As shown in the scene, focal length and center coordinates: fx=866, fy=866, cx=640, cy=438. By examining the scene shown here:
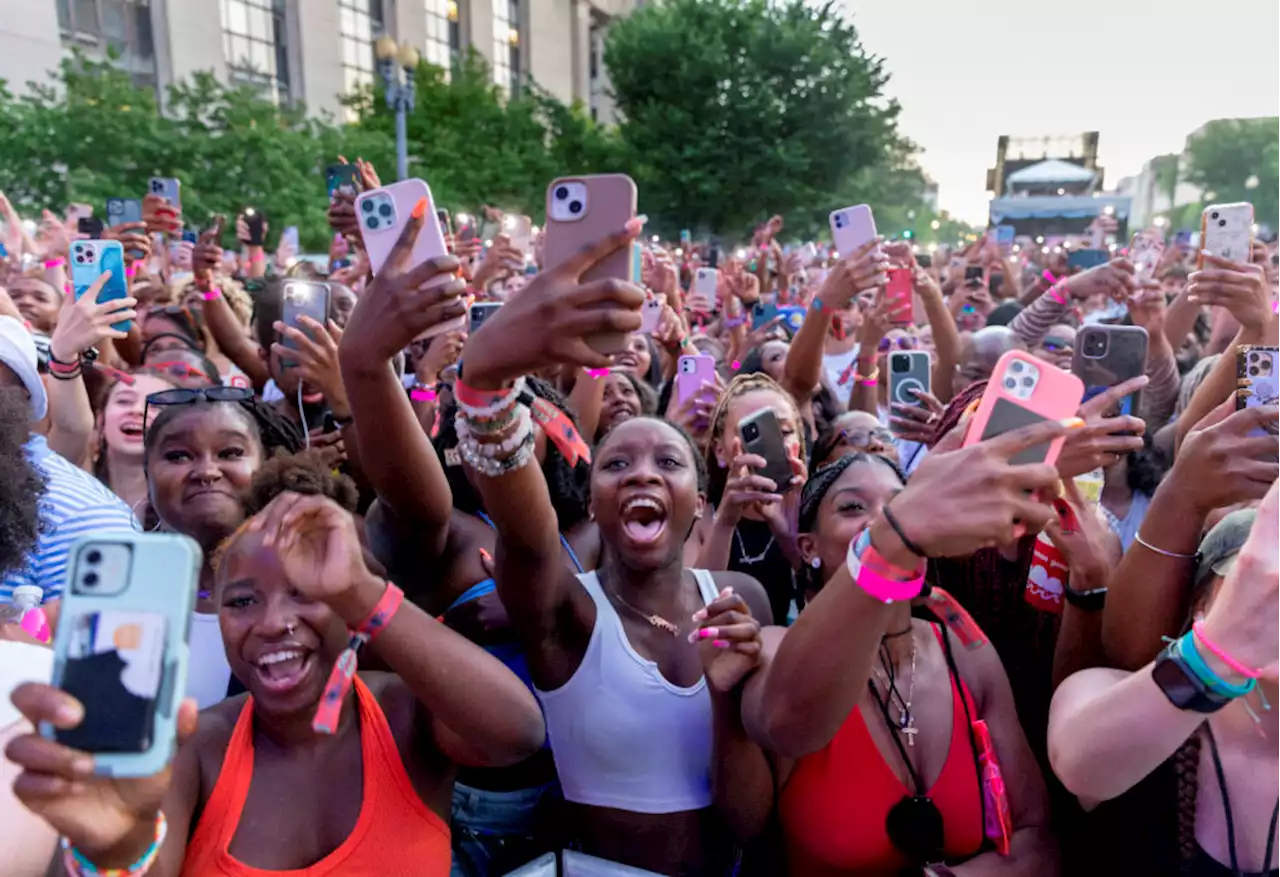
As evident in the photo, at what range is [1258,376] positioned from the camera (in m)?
1.89

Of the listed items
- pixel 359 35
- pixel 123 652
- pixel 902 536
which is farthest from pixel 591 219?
pixel 359 35

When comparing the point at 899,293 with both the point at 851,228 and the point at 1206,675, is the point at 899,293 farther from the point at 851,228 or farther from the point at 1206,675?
the point at 1206,675

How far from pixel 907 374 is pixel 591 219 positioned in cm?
258

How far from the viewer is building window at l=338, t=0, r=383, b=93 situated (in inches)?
1236

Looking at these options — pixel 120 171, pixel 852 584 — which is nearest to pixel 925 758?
pixel 852 584

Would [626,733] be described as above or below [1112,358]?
below

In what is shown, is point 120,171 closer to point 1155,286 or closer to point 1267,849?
point 1155,286

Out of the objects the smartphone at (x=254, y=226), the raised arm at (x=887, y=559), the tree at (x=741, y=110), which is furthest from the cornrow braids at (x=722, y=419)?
the tree at (x=741, y=110)

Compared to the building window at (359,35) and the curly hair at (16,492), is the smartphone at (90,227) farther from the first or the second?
the building window at (359,35)

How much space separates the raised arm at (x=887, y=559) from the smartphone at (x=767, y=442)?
132 cm

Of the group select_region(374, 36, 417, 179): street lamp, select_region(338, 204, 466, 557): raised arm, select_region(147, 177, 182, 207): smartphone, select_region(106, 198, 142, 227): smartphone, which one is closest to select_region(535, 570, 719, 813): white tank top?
select_region(338, 204, 466, 557): raised arm

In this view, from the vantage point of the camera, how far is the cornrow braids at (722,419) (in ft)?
11.7

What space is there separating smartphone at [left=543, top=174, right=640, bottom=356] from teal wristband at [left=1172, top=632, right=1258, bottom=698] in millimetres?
994

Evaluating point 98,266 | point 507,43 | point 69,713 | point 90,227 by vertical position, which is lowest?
point 69,713
